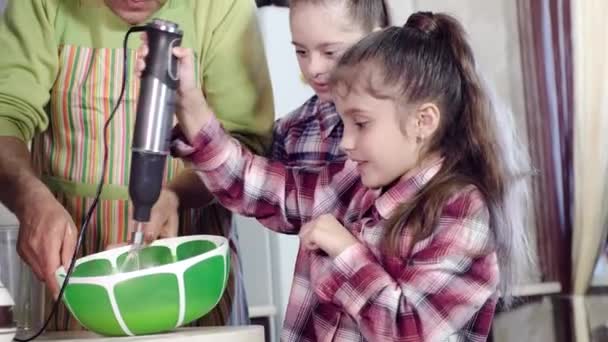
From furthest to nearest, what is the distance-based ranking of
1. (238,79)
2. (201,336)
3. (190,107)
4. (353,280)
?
(238,79) → (190,107) → (353,280) → (201,336)

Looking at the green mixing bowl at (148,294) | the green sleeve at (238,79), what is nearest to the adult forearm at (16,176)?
the green mixing bowl at (148,294)

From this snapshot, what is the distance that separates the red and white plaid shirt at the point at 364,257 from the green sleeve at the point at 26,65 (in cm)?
19

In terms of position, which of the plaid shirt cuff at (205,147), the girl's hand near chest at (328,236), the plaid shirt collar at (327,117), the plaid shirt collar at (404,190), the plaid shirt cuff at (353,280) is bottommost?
A: the plaid shirt cuff at (353,280)

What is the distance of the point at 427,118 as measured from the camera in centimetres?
112

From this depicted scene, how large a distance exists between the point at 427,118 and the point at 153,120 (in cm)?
31

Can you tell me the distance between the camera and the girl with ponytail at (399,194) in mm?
1041

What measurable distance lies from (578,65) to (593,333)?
1.46 ft

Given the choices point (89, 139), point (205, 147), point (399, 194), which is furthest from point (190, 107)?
point (399, 194)

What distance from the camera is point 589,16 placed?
1.62m

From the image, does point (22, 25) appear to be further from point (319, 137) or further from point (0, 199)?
point (319, 137)

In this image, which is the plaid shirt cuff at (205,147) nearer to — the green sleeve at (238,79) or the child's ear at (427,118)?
the green sleeve at (238,79)

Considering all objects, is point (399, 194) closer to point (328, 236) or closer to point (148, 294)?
point (328, 236)

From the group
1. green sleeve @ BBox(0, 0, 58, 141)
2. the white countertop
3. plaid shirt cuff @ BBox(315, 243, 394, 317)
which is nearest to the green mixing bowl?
the white countertop

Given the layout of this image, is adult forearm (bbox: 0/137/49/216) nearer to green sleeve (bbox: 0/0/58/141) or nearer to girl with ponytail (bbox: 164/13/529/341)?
green sleeve (bbox: 0/0/58/141)
